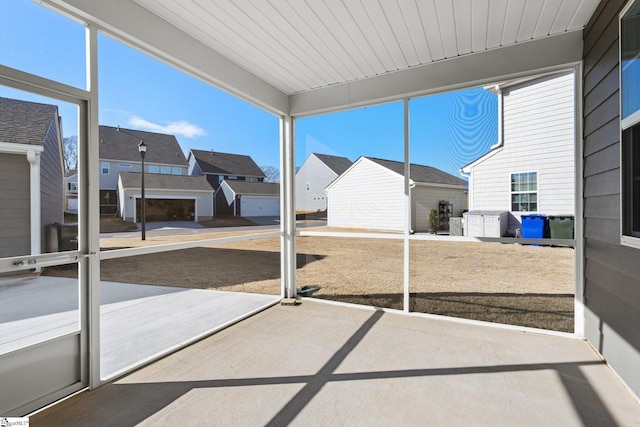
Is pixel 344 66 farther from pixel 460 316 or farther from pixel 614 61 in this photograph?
pixel 460 316

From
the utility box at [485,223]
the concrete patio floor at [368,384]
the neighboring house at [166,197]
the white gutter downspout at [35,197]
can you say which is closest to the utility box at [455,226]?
the utility box at [485,223]

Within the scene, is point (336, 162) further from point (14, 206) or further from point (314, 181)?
point (14, 206)

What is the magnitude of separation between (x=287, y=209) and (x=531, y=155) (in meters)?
2.80

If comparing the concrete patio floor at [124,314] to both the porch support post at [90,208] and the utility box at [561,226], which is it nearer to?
the porch support post at [90,208]

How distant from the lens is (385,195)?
12.5 ft

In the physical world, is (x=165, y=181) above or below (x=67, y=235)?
above

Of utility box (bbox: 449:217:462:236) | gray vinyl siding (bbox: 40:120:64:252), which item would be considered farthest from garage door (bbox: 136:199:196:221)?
utility box (bbox: 449:217:462:236)

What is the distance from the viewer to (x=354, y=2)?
231cm

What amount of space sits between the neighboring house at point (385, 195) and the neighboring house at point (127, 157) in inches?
77.5

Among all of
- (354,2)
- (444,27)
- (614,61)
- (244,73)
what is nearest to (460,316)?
(614,61)

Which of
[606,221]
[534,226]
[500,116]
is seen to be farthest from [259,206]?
[606,221]

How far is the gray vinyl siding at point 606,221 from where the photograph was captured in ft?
6.67

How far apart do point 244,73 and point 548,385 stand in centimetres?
377

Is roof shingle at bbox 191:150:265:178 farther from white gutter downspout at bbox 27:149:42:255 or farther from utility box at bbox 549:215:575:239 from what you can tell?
utility box at bbox 549:215:575:239
